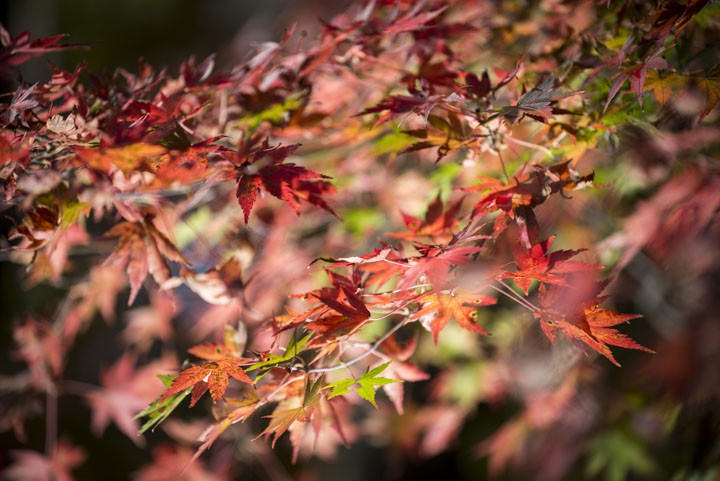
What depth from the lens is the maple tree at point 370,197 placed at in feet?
2.49

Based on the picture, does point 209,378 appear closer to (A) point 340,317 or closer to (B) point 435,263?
(A) point 340,317

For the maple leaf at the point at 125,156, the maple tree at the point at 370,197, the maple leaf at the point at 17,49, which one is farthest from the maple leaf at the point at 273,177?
the maple leaf at the point at 17,49

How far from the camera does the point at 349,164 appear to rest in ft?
5.04

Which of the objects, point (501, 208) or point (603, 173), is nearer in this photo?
point (501, 208)

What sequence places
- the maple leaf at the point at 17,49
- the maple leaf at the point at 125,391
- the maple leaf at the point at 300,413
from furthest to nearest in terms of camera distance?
the maple leaf at the point at 125,391
the maple leaf at the point at 17,49
the maple leaf at the point at 300,413

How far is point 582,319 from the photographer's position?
74cm

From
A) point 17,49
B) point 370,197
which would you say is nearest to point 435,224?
point 17,49

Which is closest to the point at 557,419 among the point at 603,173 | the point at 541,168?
the point at 603,173

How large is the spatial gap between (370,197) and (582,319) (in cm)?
110

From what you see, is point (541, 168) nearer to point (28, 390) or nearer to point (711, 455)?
point (711, 455)

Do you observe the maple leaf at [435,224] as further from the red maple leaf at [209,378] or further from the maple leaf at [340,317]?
the red maple leaf at [209,378]

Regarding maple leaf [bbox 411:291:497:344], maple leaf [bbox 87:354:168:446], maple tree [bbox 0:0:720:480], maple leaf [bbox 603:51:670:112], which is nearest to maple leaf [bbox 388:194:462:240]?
maple tree [bbox 0:0:720:480]

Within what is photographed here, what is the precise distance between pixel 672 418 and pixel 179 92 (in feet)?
3.96

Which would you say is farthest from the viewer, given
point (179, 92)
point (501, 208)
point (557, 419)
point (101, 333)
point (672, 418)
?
point (101, 333)
